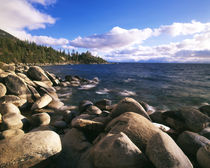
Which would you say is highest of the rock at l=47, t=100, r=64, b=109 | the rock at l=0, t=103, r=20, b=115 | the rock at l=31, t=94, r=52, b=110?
the rock at l=0, t=103, r=20, b=115

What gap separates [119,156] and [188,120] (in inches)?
168

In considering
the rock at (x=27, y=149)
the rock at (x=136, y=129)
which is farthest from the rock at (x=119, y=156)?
the rock at (x=27, y=149)

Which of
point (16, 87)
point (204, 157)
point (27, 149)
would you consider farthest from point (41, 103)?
point (204, 157)

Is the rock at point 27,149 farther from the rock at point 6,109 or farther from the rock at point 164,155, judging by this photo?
the rock at point 6,109

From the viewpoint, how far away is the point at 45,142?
2.64 m

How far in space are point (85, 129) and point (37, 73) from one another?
12.2 meters

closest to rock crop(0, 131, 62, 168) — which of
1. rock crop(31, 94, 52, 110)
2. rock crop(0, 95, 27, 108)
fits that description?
rock crop(31, 94, 52, 110)

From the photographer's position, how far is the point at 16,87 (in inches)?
329

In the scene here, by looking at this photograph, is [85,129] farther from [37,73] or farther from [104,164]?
[37,73]

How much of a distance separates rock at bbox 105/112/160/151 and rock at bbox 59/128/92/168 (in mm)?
999

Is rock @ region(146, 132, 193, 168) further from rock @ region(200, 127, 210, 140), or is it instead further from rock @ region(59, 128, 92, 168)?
rock @ region(200, 127, 210, 140)

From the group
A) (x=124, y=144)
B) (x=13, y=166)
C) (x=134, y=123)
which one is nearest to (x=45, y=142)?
(x=13, y=166)

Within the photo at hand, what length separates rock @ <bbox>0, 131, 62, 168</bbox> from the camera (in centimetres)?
231

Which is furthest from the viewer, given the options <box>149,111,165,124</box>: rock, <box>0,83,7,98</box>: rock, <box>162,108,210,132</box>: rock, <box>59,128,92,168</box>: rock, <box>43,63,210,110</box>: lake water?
<box>43,63,210,110</box>: lake water
